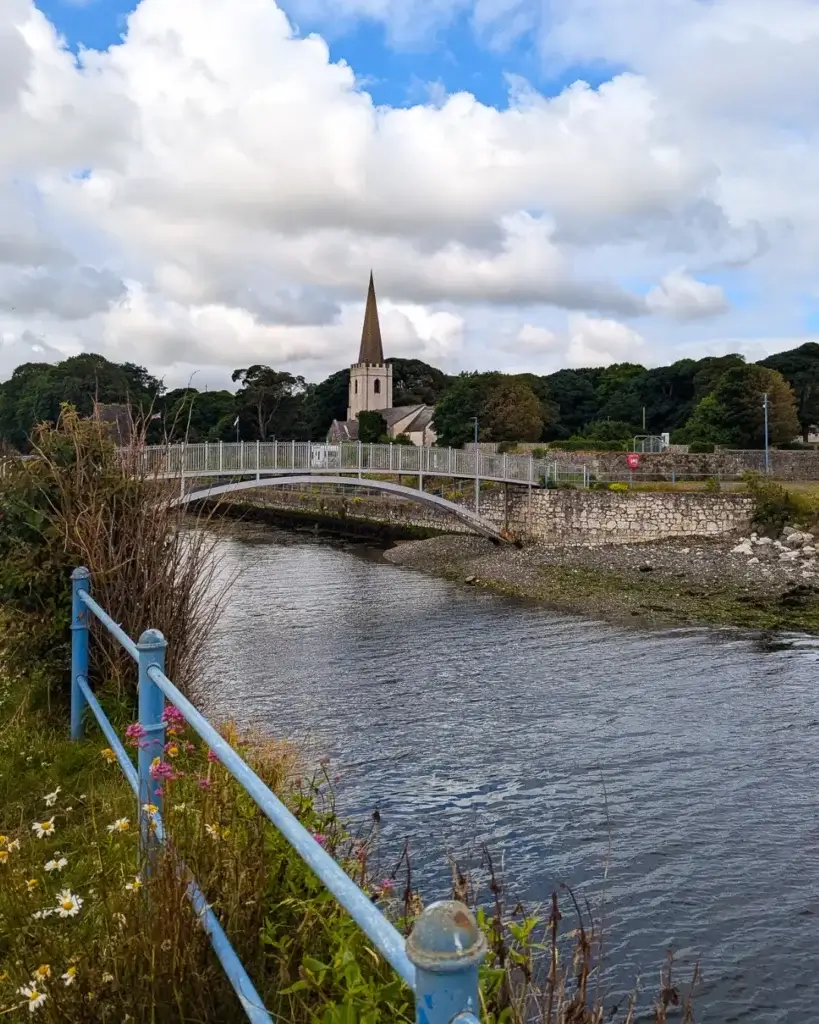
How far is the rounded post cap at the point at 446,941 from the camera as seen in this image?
1428 mm

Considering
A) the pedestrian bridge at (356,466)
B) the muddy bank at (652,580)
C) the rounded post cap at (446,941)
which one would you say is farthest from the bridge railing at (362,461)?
the rounded post cap at (446,941)

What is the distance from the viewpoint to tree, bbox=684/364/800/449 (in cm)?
5759

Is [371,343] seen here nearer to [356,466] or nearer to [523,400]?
[523,400]

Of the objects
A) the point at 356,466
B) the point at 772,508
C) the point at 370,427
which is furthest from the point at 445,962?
the point at 370,427

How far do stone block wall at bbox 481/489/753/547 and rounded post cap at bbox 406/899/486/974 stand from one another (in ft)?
109

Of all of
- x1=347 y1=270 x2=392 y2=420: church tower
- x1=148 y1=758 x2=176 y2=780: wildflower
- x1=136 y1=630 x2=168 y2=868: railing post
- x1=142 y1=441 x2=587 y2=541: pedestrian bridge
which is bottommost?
x1=148 y1=758 x2=176 y2=780: wildflower

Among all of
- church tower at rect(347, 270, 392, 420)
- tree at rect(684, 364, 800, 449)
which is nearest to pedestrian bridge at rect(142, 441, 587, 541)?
tree at rect(684, 364, 800, 449)

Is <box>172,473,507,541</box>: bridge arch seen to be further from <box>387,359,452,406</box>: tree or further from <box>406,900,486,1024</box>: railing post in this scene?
<box>387,359,452,406</box>: tree

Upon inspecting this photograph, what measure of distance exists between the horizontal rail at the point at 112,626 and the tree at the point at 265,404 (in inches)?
2839

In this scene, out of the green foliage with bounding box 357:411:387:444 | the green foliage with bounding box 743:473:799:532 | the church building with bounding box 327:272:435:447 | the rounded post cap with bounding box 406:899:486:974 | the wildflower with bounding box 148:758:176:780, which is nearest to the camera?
the rounded post cap with bounding box 406:899:486:974

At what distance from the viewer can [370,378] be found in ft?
307

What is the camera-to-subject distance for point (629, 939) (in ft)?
23.7

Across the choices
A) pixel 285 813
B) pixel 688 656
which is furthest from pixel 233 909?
pixel 688 656

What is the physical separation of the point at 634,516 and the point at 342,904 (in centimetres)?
3389
